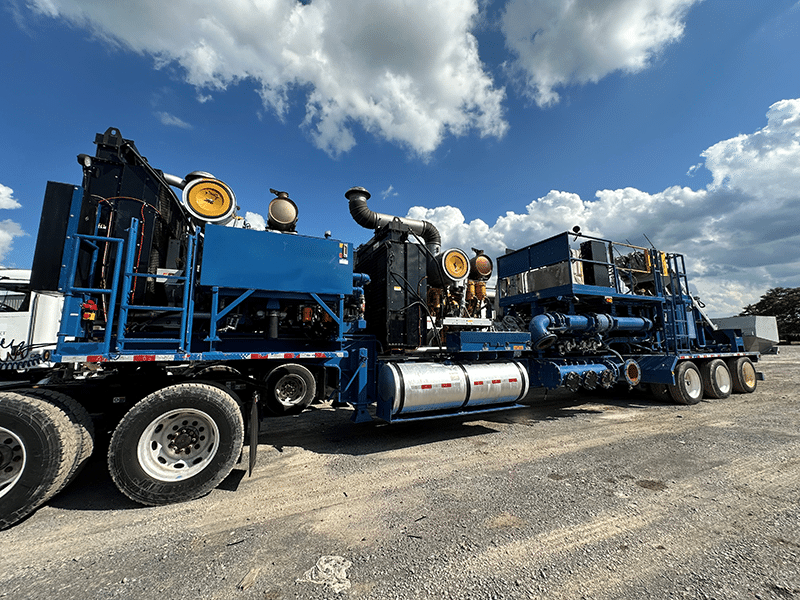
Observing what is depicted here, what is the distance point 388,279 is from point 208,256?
3.03 m

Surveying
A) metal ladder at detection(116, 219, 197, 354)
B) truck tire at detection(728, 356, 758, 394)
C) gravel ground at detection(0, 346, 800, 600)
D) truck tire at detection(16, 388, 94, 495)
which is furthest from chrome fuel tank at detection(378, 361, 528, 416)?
truck tire at detection(728, 356, 758, 394)

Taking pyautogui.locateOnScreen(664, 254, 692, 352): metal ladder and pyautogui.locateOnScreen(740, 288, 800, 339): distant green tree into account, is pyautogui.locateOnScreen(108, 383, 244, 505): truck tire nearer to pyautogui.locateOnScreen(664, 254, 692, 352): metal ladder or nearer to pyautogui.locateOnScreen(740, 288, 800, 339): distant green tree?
pyautogui.locateOnScreen(664, 254, 692, 352): metal ladder

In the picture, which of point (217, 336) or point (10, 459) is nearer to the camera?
point (10, 459)

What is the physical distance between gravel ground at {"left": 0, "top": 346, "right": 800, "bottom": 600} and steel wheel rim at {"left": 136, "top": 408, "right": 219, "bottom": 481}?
37 cm

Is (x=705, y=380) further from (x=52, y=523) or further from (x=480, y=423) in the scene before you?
(x=52, y=523)

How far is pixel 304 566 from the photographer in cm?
267

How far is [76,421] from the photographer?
363 cm

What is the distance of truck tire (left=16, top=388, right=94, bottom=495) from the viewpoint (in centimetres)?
355

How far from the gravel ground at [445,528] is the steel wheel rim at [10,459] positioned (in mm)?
453

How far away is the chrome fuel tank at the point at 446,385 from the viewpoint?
5406 millimetres

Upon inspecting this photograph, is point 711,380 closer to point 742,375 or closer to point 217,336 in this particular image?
point 742,375

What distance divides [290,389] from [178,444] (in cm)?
179

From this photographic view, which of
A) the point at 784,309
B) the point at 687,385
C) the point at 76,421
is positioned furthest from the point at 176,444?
the point at 784,309

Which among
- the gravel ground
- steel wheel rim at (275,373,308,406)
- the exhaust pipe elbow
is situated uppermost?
the exhaust pipe elbow
